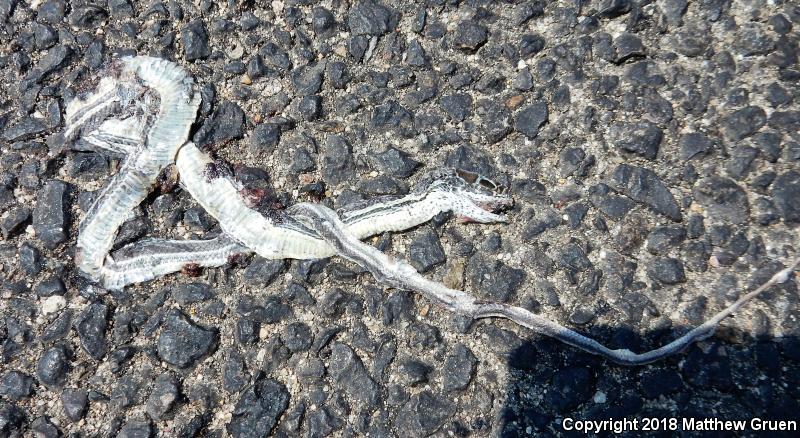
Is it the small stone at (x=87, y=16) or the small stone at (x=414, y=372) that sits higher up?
the small stone at (x=87, y=16)

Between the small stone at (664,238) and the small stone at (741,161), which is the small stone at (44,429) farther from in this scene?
the small stone at (741,161)

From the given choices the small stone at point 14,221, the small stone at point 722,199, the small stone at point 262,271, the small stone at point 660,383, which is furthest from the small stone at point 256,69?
the small stone at point 660,383

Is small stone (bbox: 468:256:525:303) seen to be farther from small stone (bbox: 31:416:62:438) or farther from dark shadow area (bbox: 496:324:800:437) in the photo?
small stone (bbox: 31:416:62:438)

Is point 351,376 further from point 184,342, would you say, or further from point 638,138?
point 638,138

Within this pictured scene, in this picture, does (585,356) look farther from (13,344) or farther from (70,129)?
(70,129)

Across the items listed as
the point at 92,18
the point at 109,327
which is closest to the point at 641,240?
the point at 109,327

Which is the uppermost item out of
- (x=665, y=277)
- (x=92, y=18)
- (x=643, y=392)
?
(x=92, y=18)

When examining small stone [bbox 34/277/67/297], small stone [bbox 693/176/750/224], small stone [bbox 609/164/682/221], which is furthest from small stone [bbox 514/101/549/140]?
small stone [bbox 34/277/67/297]
